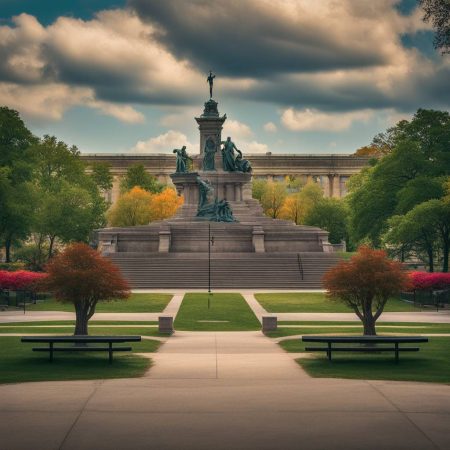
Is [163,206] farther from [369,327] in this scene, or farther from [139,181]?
[369,327]

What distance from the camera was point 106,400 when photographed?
18078 millimetres

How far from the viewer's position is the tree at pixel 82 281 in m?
28.3

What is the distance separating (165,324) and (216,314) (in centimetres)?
812

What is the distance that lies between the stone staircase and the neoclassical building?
3941 inches

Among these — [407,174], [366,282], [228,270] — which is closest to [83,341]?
[366,282]

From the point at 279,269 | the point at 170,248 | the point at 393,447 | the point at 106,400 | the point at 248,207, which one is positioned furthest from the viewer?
the point at 248,207

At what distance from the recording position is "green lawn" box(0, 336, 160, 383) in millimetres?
21875

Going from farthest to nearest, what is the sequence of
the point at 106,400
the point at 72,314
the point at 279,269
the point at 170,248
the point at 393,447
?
the point at 170,248, the point at 279,269, the point at 72,314, the point at 106,400, the point at 393,447

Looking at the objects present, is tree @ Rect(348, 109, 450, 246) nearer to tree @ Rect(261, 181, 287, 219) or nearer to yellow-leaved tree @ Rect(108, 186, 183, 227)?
yellow-leaved tree @ Rect(108, 186, 183, 227)

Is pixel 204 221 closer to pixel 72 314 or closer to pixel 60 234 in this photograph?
pixel 60 234

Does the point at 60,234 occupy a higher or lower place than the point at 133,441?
higher

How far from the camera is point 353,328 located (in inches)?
1391

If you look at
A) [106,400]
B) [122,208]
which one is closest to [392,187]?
Answer: [122,208]

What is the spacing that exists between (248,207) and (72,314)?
42686 mm
